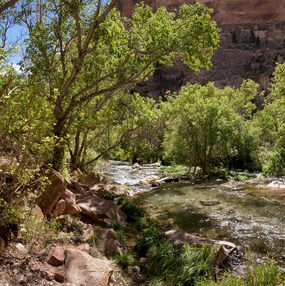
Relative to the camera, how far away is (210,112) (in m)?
23.2

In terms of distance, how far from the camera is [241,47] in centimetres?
8250

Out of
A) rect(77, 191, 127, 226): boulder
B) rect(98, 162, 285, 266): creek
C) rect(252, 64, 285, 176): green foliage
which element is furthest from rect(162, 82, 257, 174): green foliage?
rect(77, 191, 127, 226): boulder

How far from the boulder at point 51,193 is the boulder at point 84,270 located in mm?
1450

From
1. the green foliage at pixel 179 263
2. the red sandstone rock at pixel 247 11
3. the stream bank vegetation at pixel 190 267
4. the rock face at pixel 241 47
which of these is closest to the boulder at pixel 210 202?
the stream bank vegetation at pixel 190 267

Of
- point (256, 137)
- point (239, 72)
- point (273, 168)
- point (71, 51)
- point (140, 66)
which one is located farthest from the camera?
point (239, 72)

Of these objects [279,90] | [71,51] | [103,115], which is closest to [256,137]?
[279,90]

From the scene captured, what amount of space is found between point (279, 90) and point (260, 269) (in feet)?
81.5

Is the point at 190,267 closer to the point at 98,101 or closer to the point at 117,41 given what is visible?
the point at 117,41

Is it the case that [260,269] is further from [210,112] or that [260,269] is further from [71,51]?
[210,112]

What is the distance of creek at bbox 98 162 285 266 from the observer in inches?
348

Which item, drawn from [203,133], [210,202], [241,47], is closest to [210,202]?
[210,202]

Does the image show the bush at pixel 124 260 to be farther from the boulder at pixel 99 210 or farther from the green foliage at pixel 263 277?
the green foliage at pixel 263 277

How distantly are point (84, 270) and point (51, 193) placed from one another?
2.10m

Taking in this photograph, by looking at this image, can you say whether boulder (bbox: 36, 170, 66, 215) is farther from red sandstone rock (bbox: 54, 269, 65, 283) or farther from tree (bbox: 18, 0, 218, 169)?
tree (bbox: 18, 0, 218, 169)
